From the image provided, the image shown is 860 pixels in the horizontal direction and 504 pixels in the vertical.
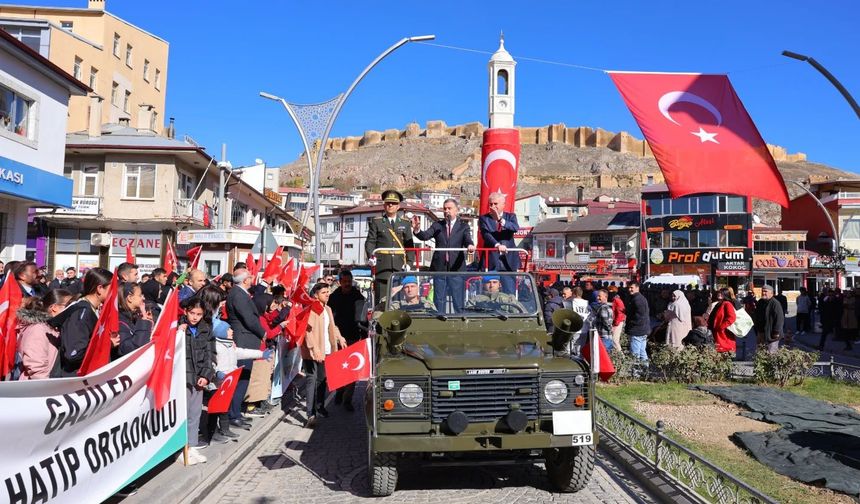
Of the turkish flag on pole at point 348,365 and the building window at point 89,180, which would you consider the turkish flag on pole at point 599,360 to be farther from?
the building window at point 89,180

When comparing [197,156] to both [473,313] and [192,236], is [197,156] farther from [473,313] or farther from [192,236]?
[473,313]

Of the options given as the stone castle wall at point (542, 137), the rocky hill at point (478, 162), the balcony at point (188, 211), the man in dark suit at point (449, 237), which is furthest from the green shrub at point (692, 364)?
the stone castle wall at point (542, 137)

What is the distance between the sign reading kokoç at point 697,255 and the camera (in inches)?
2208

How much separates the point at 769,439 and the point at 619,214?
5831cm

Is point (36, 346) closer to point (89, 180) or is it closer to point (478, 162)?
point (89, 180)

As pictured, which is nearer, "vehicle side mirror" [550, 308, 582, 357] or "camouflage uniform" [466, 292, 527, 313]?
"vehicle side mirror" [550, 308, 582, 357]

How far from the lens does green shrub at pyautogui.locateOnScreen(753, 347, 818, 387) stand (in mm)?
11812

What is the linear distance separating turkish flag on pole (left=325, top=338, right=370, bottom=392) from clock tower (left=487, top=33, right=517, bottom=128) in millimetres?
17234

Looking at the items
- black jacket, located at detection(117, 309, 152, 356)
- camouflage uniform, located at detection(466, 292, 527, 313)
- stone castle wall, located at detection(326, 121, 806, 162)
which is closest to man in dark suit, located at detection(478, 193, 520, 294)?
camouflage uniform, located at detection(466, 292, 527, 313)

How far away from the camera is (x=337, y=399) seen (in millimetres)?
10836

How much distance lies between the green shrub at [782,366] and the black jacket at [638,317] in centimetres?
196

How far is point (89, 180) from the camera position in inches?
1193

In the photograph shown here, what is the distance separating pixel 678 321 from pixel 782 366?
6.41 ft

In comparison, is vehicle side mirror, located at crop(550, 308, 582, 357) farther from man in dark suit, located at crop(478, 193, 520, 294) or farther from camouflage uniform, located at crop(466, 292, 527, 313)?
man in dark suit, located at crop(478, 193, 520, 294)
